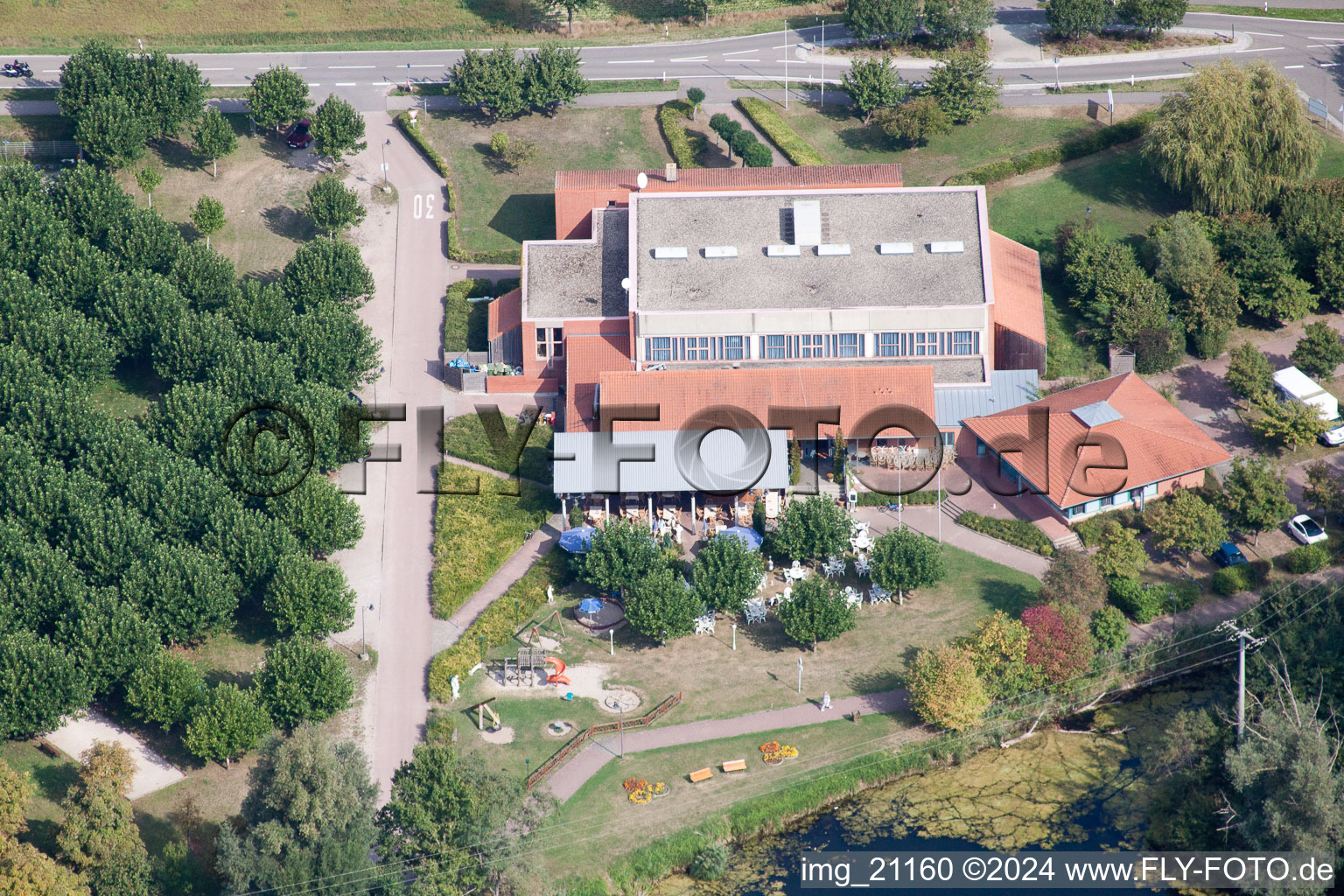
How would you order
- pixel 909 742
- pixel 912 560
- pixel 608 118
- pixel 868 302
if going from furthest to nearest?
1. pixel 608 118
2. pixel 868 302
3. pixel 912 560
4. pixel 909 742

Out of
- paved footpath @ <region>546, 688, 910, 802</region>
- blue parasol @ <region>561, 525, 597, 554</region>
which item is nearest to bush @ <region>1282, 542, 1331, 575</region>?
paved footpath @ <region>546, 688, 910, 802</region>

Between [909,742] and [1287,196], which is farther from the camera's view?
[1287,196]

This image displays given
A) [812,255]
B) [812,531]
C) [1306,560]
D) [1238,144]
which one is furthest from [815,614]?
[1238,144]

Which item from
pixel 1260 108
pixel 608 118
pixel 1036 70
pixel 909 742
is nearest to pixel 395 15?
pixel 608 118

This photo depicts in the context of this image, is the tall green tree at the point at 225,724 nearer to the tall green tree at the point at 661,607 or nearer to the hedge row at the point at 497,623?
the hedge row at the point at 497,623

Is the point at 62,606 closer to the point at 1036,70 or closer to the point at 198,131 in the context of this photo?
the point at 198,131

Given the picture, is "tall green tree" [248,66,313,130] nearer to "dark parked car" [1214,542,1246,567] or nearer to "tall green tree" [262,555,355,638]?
"tall green tree" [262,555,355,638]

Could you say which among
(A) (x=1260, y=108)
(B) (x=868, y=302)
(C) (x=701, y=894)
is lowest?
(C) (x=701, y=894)

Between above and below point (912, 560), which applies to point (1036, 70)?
above
